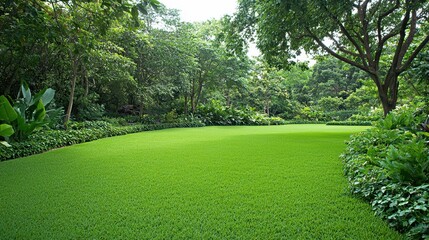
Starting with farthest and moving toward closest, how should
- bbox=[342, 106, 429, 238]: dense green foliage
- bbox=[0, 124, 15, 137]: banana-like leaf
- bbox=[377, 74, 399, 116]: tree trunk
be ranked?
bbox=[377, 74, 399, 116]: tree trunk
bbox=[0, 124, 15, 137]: banana-like leaf
bbox=[342, 106, 429, 238]: dense green foliage

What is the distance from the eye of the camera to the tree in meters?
5.43

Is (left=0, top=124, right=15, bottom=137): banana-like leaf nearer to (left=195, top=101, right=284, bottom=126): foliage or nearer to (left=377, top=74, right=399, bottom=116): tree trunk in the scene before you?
(left=377, top=74, right=399, bottom=116): tree trunk

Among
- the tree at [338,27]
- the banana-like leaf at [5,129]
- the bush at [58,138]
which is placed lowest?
the bush at [58,138]

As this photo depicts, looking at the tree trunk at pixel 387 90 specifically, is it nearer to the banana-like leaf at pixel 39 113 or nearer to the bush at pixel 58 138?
the bush at pixel 58 138

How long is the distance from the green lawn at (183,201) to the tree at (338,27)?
3.24 metres

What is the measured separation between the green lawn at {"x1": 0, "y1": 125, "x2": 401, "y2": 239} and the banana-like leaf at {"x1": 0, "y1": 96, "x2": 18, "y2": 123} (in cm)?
89

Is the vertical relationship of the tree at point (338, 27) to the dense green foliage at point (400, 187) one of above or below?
above

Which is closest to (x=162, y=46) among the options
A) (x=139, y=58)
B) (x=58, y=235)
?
(x=139, y=58)

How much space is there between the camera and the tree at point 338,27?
543cm

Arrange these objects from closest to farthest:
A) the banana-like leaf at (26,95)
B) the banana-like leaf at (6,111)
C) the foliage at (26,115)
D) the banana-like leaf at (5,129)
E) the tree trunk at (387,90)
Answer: the banana-like leaf at (5,129) < the banana-like leaf at (6,111) < the foliage at (26,115) < the banana-like leaf at (26,95) < the tree trunk at (387,90)

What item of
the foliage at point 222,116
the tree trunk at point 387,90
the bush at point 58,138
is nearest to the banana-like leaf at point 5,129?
the bush at point 58,138

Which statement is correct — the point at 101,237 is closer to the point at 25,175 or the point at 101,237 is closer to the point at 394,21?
the point at 25,175

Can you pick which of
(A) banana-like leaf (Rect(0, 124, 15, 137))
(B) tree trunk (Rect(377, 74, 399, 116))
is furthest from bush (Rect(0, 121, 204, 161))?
(B) tree trunk (Rect(377, 74, 399, 116))

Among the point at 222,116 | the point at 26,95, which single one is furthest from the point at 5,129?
the point at 222,116
